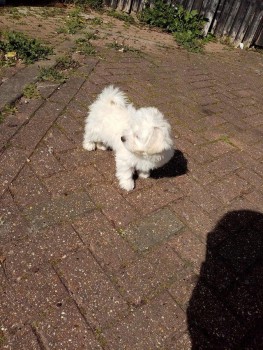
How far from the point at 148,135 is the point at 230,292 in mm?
1533

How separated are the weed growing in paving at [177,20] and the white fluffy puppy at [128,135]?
20.7ft

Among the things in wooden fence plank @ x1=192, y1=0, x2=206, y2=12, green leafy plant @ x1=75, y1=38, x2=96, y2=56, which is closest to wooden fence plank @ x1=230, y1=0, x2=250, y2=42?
wooden fence plank @ x1=192, y1=0, x2=206, y2=12

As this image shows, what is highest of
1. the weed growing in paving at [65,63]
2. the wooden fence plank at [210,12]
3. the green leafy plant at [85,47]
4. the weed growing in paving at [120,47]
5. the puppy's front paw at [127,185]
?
the wooden fence plank at [210,12]

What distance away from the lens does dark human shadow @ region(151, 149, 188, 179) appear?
3804mm

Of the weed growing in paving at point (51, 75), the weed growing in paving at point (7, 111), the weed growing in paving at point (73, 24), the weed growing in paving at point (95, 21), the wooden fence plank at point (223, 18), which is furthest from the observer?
the wooden fence plank at point (223, 18)

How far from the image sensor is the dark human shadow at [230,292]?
7.75 feet

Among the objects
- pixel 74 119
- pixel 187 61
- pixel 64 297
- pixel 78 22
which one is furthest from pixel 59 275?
pixel 78 22

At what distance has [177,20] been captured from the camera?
9016mm

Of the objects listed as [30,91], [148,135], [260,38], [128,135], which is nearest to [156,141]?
[148,135]

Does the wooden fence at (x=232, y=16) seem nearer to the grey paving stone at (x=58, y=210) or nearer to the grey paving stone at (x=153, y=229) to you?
the grey paving stone at (x=153, y=229)

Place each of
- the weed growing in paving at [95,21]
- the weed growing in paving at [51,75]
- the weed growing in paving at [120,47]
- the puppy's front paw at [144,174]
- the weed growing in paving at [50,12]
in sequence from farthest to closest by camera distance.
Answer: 1. the weed growing in paving at [95,21]
2. the weed growing in paving at [50,12]
3. the weed growing in paving at [120,47]
4. the weed growing in paving at [51,75]
5. the puppy's front paw at [144,174]

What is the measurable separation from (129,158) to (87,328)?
1.67 meters

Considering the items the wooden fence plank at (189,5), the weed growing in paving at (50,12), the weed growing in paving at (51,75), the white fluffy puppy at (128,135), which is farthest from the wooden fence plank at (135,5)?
the white fluffy puppy at (128,135)

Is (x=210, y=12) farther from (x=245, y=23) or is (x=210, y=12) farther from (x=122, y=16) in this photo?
(x=122, y=16)
